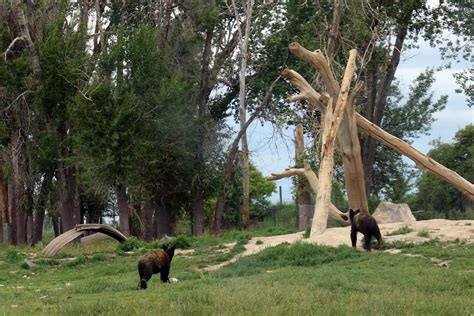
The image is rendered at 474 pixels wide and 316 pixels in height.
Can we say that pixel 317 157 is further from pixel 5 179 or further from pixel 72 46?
pixel 5 179

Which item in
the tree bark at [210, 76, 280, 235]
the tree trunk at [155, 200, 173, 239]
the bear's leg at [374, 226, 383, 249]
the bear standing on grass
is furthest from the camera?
the tree trunk at [155, 200, 173, 239]

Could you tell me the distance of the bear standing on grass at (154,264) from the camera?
14.6 m

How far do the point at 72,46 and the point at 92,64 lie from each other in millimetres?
1065

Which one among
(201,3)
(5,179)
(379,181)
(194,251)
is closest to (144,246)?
(194,251)

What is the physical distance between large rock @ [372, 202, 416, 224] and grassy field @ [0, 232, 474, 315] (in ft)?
16.1

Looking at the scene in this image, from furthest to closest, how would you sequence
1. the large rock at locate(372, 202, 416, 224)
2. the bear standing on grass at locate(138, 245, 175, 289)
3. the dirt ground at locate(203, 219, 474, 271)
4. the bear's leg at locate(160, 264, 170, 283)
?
the large rock at locate(372, 202, 416, 224) < the dirt ground at locate(203, 219, 474, 271) < the bear's leg at locate(160, 264, 170, 283) < the bear standing on grass at locate(138, 245, 175, 289)

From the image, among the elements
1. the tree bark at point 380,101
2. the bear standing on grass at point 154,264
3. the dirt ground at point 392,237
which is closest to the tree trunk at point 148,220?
the tree bark at point 380,101

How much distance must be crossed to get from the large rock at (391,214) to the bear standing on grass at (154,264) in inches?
434

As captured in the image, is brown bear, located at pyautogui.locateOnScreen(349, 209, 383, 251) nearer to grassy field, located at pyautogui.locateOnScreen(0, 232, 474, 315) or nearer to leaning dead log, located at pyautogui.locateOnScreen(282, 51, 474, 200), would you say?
grassy field, located at pyautogui.locateOnScreen(0, 232, 474, 315)

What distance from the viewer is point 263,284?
515 inches

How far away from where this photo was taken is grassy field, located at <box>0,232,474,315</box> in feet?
33.2

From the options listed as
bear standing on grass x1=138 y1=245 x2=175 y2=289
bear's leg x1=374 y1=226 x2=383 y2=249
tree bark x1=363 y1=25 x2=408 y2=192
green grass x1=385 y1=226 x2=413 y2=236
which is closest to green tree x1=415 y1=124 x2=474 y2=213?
tree bark x1=363 y1=25 x2=408 y2=192

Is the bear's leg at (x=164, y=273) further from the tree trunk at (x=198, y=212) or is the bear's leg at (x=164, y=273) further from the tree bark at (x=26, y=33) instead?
the tree trunk at (x=198, y=212)

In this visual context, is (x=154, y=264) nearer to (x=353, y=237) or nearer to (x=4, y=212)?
(x=353, y=237)
